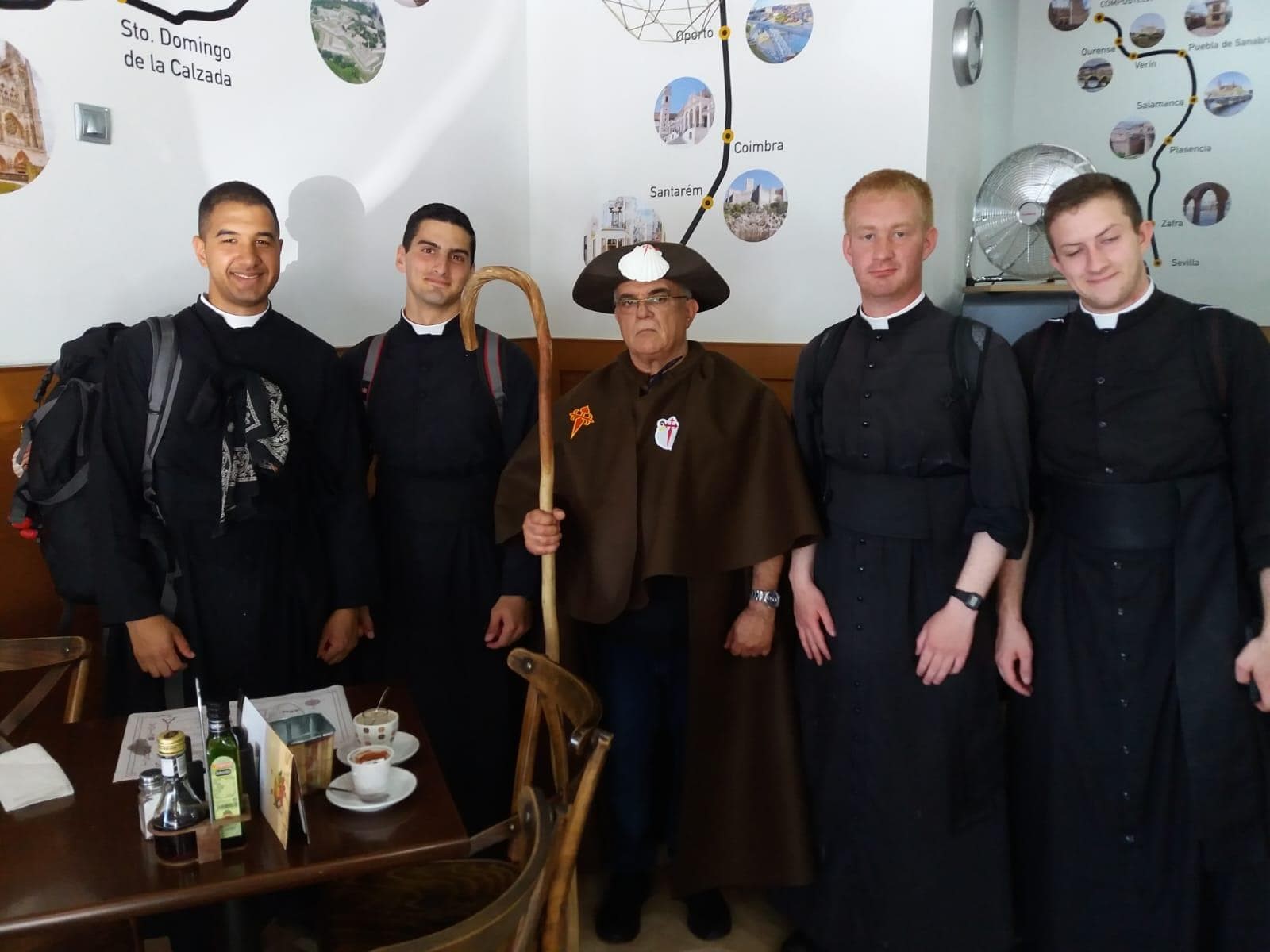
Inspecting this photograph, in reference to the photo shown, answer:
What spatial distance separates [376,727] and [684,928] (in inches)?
48.6

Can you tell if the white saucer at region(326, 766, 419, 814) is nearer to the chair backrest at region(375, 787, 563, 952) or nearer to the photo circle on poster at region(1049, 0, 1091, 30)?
the chair backrest at region(375, 787, 563, 952)

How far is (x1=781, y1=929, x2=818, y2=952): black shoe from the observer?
2219mm

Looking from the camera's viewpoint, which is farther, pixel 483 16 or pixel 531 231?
pixel 531 231

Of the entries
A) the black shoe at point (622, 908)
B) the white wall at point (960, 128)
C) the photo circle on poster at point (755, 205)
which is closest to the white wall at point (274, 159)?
the photo circle on poster at point (755, 205)

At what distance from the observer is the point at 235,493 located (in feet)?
6.51

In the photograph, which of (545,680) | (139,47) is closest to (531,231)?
(139,47)

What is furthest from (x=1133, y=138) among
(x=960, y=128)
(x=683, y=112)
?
(x=683, y=112)

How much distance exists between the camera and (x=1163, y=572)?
1812 mm

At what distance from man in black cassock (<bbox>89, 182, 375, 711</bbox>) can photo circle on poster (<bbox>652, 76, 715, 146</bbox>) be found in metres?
1.61

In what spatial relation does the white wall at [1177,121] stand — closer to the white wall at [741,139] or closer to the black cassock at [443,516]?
the white wall at [741,139]

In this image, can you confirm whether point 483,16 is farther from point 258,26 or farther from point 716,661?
point 716,661

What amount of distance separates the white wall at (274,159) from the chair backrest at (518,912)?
172 cm

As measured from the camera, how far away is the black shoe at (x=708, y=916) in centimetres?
231

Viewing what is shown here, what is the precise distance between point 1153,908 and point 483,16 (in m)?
3.28
